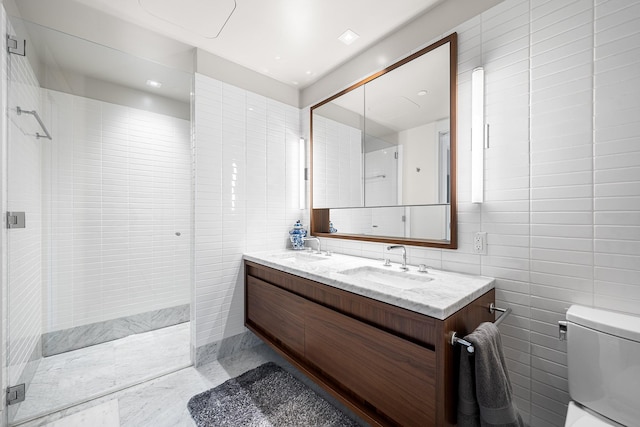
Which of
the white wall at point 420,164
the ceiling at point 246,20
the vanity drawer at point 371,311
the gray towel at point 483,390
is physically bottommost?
the gray towel at point 483,390

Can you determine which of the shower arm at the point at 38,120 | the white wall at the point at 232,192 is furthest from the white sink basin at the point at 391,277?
the shower arm at the point at 38,120

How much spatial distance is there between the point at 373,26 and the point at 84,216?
257 centimetres

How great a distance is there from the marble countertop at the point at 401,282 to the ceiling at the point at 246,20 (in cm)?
161

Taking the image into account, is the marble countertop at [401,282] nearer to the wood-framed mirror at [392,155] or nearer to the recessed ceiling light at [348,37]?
the wood-framed mirror at [392,155]

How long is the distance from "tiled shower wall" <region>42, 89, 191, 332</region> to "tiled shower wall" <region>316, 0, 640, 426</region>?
2.14 metres

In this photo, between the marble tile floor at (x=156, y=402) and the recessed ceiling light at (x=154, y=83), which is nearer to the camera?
the marble tile floor at (x=156, y=402)

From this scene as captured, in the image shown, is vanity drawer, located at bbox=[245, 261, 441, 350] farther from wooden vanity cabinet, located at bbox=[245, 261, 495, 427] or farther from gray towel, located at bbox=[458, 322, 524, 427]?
gray towel, located at bbox=[458, 322, 524, 427]

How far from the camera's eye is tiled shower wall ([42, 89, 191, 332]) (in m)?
1.92

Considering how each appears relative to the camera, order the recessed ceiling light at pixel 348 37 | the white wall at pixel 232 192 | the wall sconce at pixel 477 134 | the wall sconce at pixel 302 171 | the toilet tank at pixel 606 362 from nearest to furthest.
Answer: the toilet tank at pixel 606 362
the wall sconce at pixel 477 134
the recessed ceiling light at pixel 348 37
the white wall at pixel 232 192
the wall sconce at pixel 302 171

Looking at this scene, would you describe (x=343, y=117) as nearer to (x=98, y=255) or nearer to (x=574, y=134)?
(x=574, y=134)

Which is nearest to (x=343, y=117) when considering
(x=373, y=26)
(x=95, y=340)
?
(x=373, y=26)

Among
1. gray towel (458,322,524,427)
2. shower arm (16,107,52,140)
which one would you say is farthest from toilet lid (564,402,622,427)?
shower arm (16,107,52,140)

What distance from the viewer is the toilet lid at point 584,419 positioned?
3.09ft

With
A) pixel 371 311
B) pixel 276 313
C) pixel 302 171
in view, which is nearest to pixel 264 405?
pixel 276 313
